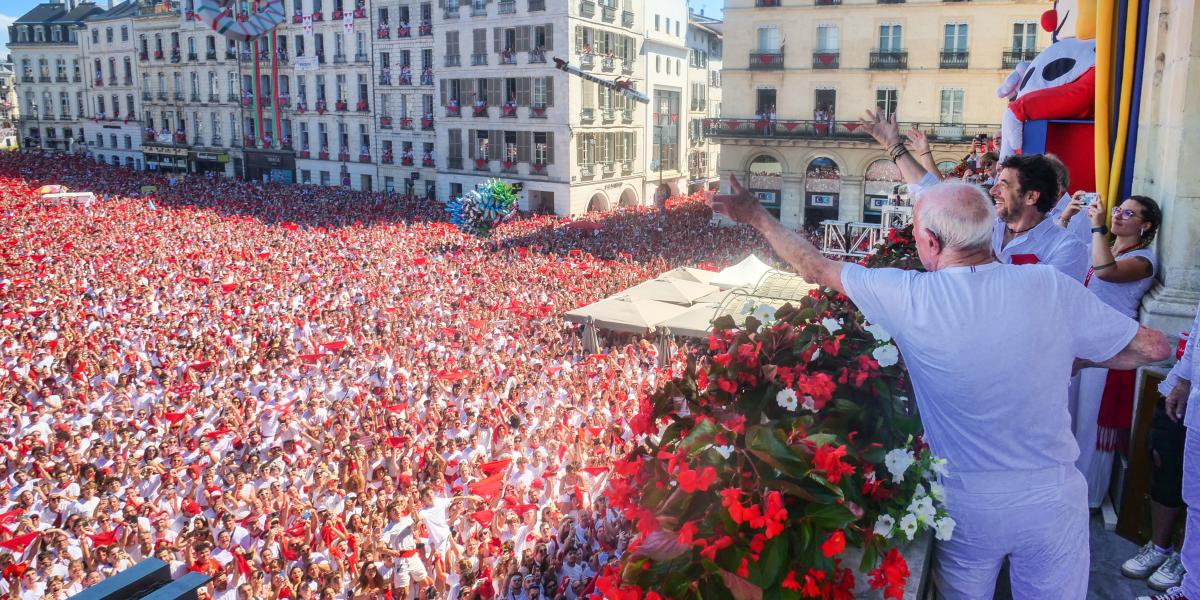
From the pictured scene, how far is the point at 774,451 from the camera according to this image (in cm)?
276

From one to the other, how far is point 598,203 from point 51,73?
180 feet

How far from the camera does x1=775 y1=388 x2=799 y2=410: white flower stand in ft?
10.6

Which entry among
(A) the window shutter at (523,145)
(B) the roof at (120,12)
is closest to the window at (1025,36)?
(A) the window shutter at (523,145)

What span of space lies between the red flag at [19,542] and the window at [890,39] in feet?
113

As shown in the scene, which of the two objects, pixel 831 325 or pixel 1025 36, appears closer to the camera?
pixel 831 325

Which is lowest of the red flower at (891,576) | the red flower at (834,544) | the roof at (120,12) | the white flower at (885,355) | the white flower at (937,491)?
the red flower at (891,576)

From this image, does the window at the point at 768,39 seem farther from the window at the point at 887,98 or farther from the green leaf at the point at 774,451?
the green leaf at the point at 774,451

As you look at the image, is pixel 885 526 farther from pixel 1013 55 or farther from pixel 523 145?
pixel 523 145

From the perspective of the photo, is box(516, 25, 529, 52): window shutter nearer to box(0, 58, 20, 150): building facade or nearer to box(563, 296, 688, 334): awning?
box(563, 296, 688, 334): awning

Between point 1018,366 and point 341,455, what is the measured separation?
9.20 meters

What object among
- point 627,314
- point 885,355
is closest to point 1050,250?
point 885,355

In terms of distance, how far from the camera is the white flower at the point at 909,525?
2803 mm

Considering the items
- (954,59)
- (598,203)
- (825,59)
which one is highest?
(825,59)

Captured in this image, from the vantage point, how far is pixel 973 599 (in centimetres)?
305
